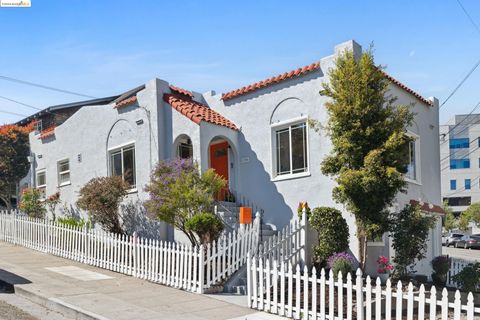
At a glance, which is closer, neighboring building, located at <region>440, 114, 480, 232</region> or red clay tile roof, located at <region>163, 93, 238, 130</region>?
red clay tile roof, located at <region>163, 93, 238, 130</region>

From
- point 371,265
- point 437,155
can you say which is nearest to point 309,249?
point 371,265

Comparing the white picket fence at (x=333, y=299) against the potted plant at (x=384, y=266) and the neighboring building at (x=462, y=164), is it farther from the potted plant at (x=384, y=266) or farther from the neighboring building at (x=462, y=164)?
the neighboring building at (x=462, y=164)

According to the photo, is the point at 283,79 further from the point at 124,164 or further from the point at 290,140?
the point at 124,164

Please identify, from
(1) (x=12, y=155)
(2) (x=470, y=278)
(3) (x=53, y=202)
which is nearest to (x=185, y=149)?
(3) (x=53, y=202)

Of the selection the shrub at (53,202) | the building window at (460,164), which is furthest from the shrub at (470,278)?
the building window at (460,164)

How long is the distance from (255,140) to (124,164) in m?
4.64

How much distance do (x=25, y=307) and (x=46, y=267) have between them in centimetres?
395

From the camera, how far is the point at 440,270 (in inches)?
526

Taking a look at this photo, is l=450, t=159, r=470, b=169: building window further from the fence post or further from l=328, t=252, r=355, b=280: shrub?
the fence post

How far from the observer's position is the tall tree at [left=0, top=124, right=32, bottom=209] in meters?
23.4

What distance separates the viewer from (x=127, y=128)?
52.6ft

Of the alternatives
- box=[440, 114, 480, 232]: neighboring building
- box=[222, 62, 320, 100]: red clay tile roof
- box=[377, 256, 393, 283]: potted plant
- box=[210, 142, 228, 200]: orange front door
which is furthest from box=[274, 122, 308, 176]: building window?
box=[440, 114, 480, 232]: neighboring building

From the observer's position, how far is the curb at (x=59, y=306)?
26.5 feet

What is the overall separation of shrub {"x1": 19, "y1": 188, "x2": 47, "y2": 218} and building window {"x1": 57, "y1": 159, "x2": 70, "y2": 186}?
1.00m
